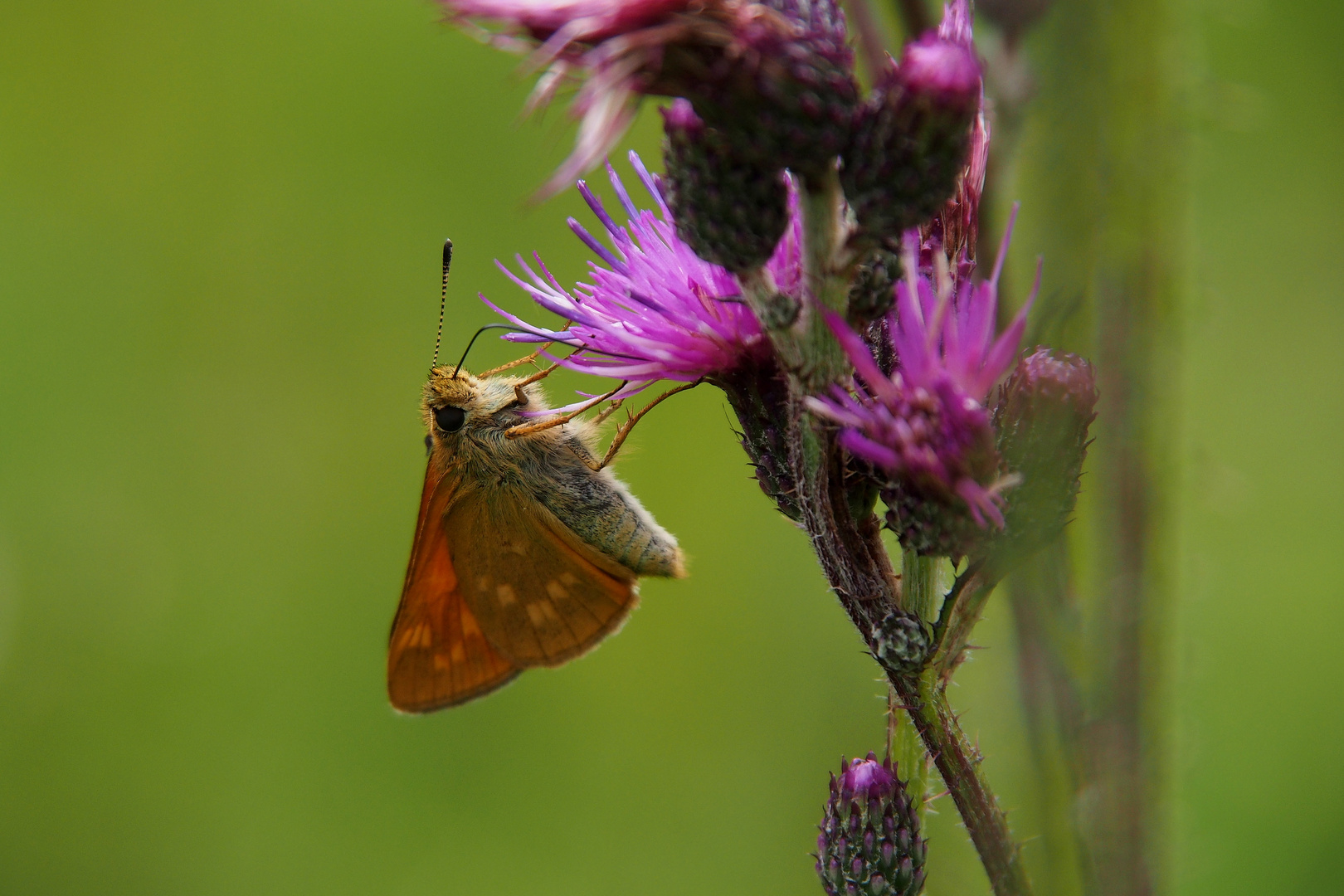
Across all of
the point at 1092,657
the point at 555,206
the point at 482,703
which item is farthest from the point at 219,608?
the point at 1092,657

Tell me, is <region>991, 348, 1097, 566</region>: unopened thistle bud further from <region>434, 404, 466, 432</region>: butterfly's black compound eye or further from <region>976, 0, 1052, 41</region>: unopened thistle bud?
<region>434, 404, 466, 432</region>: butterfly's black compound eye

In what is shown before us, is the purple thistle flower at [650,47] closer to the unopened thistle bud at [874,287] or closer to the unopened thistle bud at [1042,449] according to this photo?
the unopened thistle bud at [874,287]

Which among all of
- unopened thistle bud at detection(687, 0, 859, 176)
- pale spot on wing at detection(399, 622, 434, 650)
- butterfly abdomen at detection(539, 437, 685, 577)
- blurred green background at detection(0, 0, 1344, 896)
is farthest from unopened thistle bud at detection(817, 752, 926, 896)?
pale spot on wing at detection(399, 622, 434, 650)

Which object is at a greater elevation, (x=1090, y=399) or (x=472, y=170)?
(x=472, y=170)

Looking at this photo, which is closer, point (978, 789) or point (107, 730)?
point (978, 789)

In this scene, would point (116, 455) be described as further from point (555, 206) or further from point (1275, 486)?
point (1275, 486)

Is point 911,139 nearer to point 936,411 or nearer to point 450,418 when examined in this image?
point 936,411

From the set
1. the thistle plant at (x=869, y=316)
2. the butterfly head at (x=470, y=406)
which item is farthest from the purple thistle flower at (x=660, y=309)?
the butterfly head at (x=470, y=406)
